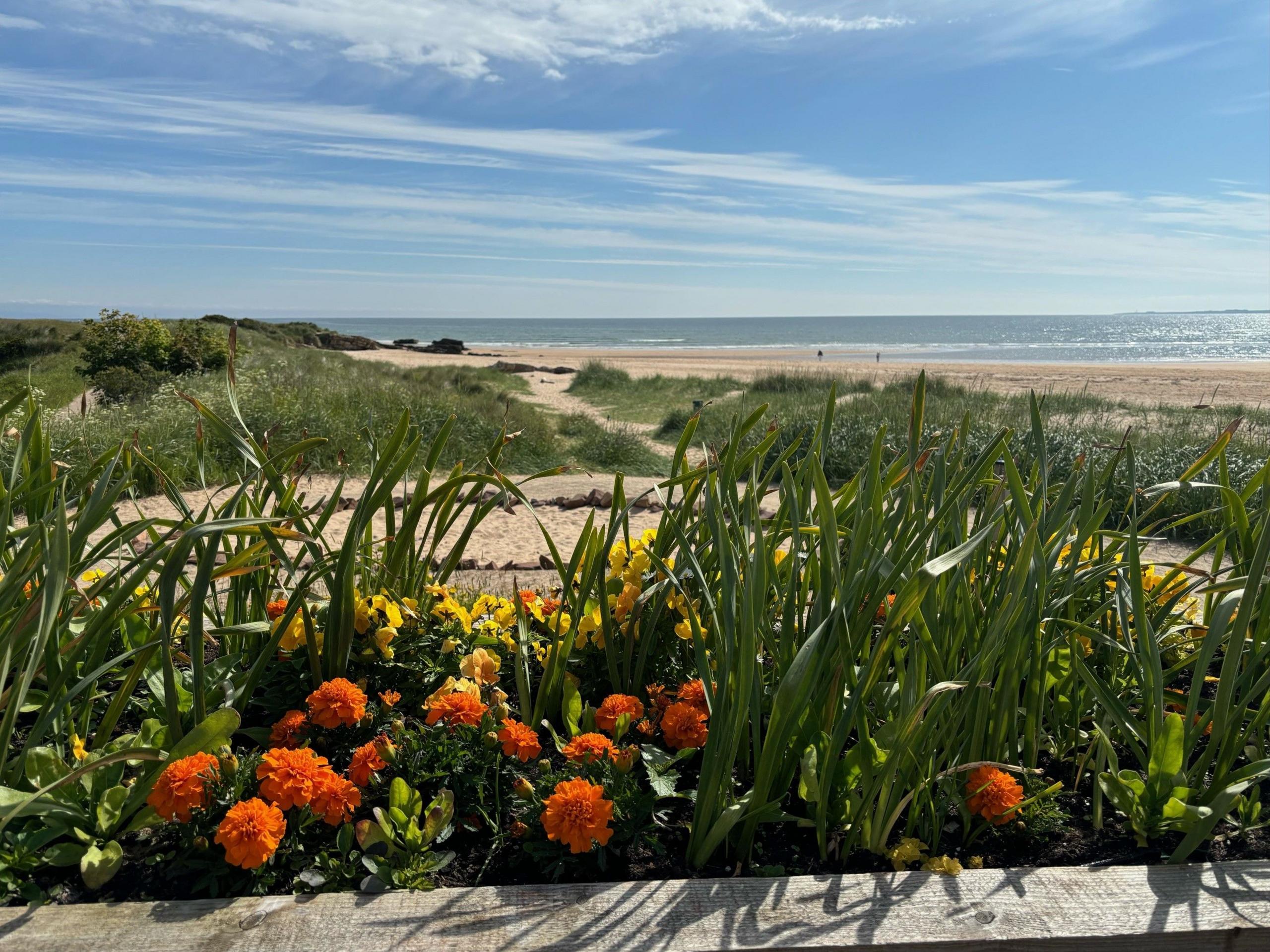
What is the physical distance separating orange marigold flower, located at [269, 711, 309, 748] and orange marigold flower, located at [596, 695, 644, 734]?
1.78 ft

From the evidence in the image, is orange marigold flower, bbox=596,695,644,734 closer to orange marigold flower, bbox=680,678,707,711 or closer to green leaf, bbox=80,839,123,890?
orange marigold flower, bbox=680,678,707,711

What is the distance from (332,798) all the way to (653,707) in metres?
0.67

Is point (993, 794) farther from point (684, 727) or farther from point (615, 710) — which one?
point (615, 710)

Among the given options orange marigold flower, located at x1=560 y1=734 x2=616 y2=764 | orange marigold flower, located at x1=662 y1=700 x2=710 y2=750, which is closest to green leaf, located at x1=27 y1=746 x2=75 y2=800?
orange marigold flower, located at x1=560 y1=734 x2=616 y2=764

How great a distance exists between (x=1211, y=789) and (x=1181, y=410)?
13555 millimetres

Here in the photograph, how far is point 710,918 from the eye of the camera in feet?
3.93

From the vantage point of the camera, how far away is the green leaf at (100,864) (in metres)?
1.25

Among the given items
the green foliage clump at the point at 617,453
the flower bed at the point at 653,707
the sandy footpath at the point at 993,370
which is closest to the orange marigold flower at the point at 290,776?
the flower bed at the point at 653,707

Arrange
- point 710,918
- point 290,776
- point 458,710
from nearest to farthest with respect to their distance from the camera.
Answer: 1. point 710,918
2. point 290,776
3. point 458,710

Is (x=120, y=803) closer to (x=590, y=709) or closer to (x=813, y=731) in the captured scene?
(x=590, y=709)

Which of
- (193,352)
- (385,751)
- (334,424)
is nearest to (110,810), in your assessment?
(385,751)

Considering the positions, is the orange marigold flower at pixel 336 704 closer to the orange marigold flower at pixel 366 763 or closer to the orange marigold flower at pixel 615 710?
the orange marigold flower at pixel 366 763

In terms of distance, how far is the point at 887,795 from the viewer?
1.36 meters

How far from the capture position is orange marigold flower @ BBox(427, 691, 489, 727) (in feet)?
5.06
